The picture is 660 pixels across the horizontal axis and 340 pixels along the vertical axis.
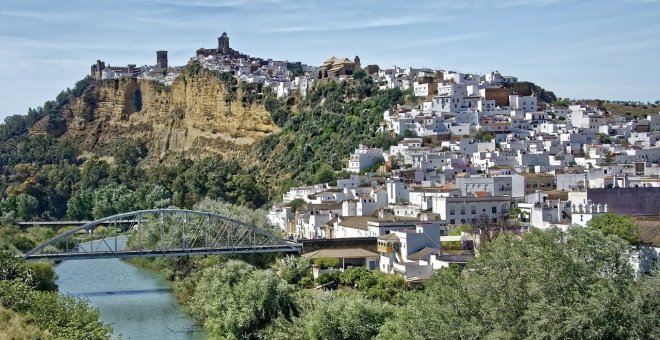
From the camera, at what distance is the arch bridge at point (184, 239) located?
3200 centimetres

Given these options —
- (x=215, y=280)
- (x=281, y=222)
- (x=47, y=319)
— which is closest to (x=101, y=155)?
(x=281, y=222)

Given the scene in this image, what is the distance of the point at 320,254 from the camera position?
30.8 m

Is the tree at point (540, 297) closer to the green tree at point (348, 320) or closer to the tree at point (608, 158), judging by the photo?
the green tree at point (348, 320)

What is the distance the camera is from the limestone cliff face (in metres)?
70.2

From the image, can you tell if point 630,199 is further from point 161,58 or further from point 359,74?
point 161,58

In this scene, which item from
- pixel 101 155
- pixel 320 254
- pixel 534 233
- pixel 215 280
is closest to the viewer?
pixel 534 233

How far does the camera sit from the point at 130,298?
3180 centimetres

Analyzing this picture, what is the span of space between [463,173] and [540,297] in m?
25.7

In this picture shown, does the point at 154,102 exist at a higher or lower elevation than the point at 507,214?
higher

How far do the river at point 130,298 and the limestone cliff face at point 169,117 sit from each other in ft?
91.0

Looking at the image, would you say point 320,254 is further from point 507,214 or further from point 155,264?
point 155,264

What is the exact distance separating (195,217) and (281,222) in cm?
637

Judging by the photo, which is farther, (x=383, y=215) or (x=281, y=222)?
(x=281, y=222)

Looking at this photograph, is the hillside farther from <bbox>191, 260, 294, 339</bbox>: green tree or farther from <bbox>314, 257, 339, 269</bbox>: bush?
<bbox>191, 260, 294, 339</bbox>: green tree
